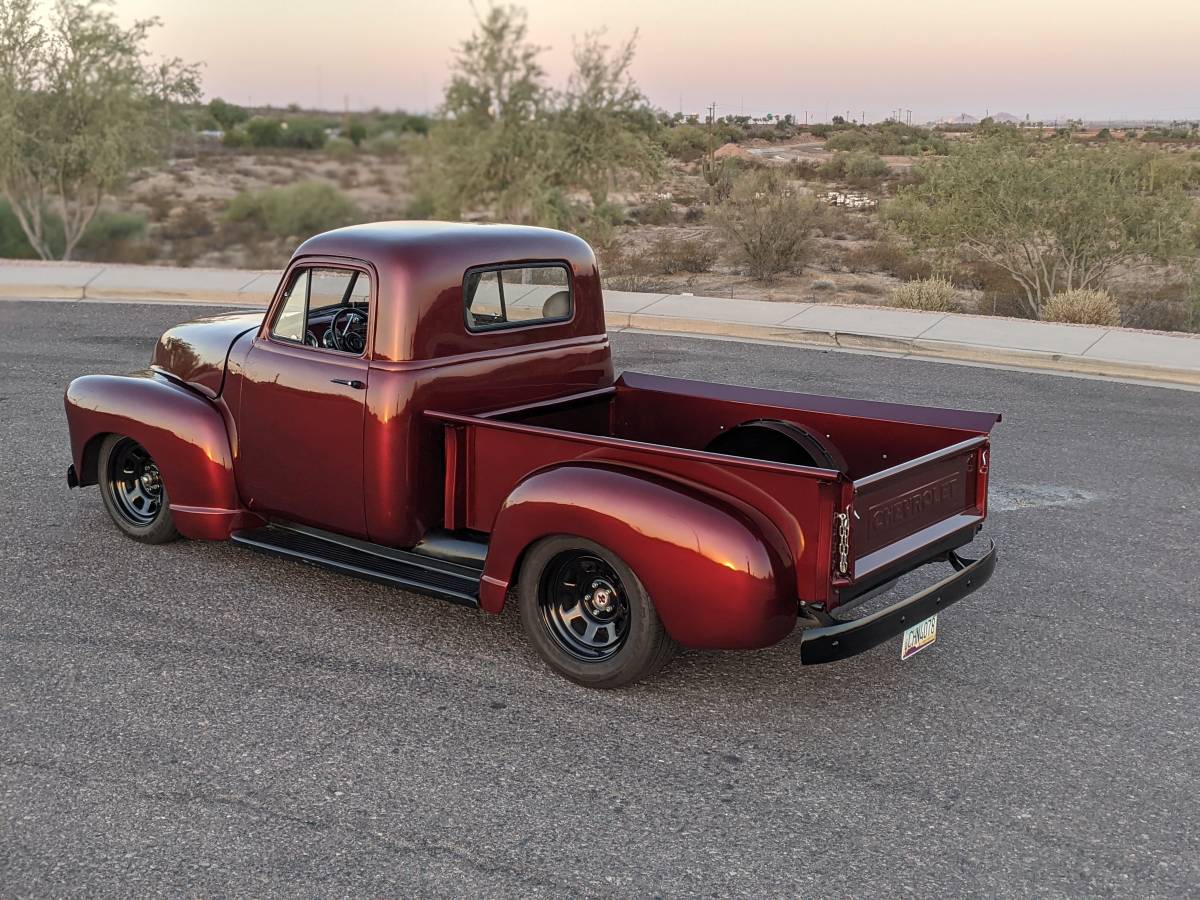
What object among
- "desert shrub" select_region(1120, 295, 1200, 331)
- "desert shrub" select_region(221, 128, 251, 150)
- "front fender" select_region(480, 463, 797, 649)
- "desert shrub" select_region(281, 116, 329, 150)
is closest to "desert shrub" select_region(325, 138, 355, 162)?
"desert shrub" select_region(281, 116, 329, 150)

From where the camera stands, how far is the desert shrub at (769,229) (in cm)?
2361

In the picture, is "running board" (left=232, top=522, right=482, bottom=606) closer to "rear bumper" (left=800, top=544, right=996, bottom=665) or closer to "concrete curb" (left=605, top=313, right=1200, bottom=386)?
"rear bumper" (left=800, top=544, right=996, bottom=665)

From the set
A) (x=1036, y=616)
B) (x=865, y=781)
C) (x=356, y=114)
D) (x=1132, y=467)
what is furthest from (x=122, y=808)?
(x=356, y=114)

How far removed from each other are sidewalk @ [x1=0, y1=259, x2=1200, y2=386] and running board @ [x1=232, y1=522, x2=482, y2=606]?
360 inches

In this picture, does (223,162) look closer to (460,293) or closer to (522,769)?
(460,293)

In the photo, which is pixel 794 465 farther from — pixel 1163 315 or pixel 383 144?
pixel 1163 315

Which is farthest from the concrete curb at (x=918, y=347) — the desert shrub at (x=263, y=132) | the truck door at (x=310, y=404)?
the truck door at (x=310, y=404)

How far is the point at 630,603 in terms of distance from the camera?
524cm

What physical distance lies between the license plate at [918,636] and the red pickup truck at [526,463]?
0.04 ft

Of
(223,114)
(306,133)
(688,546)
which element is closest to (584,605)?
(688,546)

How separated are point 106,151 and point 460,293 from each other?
2148cm

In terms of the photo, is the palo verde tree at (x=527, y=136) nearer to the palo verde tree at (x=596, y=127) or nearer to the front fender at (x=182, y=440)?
the palo verde tree at (x=596, y=127)

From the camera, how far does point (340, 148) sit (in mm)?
12625

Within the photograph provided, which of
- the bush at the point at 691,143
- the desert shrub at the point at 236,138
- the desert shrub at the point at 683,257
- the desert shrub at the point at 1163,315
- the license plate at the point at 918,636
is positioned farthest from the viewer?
the bush at the point at 691,143
